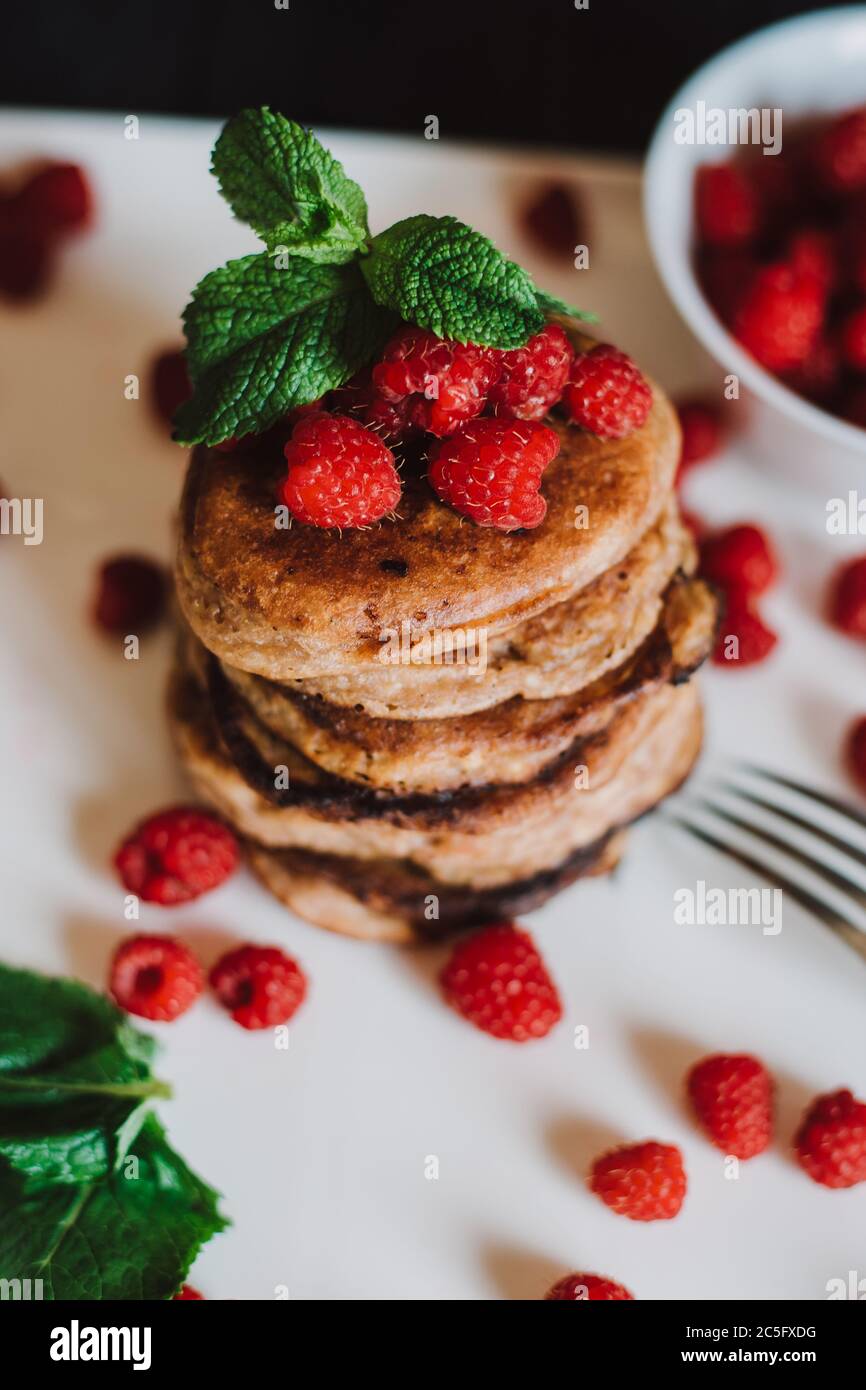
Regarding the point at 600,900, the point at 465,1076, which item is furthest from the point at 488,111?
the point at 465,1076

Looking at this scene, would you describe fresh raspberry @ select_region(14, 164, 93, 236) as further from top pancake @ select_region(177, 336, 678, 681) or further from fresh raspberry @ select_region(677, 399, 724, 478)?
fresh raspberry @ select_region(677, 399, 724, 478)

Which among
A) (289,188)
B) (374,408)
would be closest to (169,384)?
(289,188)

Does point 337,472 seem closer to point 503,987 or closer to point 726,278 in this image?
point 503,987

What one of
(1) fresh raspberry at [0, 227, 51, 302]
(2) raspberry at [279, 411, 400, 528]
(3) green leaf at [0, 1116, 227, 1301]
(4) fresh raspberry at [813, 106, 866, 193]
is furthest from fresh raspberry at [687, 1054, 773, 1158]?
(1) fresh raspberry at [0, 227, 51, 302]

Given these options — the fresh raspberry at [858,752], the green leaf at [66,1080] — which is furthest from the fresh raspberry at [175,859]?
the fresh raspberry at [858,752]

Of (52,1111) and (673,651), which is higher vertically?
(673,651)
